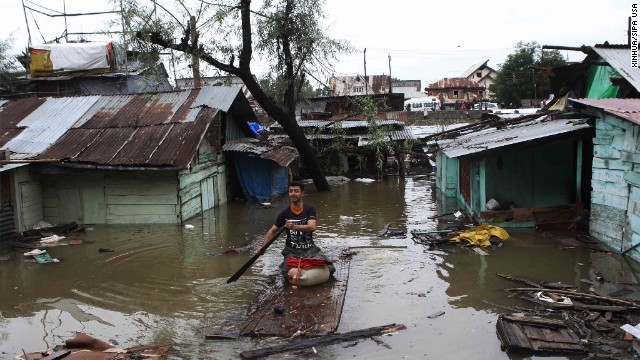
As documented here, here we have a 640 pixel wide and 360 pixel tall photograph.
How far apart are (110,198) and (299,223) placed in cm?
909

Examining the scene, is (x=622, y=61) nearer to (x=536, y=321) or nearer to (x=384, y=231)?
(x=384, y=231)

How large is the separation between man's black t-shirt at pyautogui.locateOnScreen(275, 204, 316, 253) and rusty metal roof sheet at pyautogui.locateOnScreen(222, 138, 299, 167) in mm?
9604

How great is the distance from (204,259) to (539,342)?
6946mm

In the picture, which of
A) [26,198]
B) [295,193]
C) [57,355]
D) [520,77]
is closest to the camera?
[57,355]

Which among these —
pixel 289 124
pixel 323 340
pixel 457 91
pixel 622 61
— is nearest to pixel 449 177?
pixel 289 124

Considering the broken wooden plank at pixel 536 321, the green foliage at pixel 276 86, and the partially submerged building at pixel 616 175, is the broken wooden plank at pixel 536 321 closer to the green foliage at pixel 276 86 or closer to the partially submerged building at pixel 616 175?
the partially submerged building at pixel 616 175

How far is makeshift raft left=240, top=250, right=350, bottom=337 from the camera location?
237 inches

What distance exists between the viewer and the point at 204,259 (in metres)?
10.6

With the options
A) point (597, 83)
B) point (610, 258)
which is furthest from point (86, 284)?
point (597, 83)

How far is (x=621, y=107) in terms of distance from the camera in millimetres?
9164

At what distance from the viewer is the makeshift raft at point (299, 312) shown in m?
6.02

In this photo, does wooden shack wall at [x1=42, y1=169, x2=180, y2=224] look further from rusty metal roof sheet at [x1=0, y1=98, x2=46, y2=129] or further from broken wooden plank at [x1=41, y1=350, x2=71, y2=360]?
broken wooden plank at [x1=41, y1=350, x2=71, y2=360]

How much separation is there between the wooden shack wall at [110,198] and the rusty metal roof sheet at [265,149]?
164 inches

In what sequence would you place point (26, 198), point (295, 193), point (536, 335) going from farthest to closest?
1. point (26, 198)
2. point (295, 193)
3. point (536, 335)
